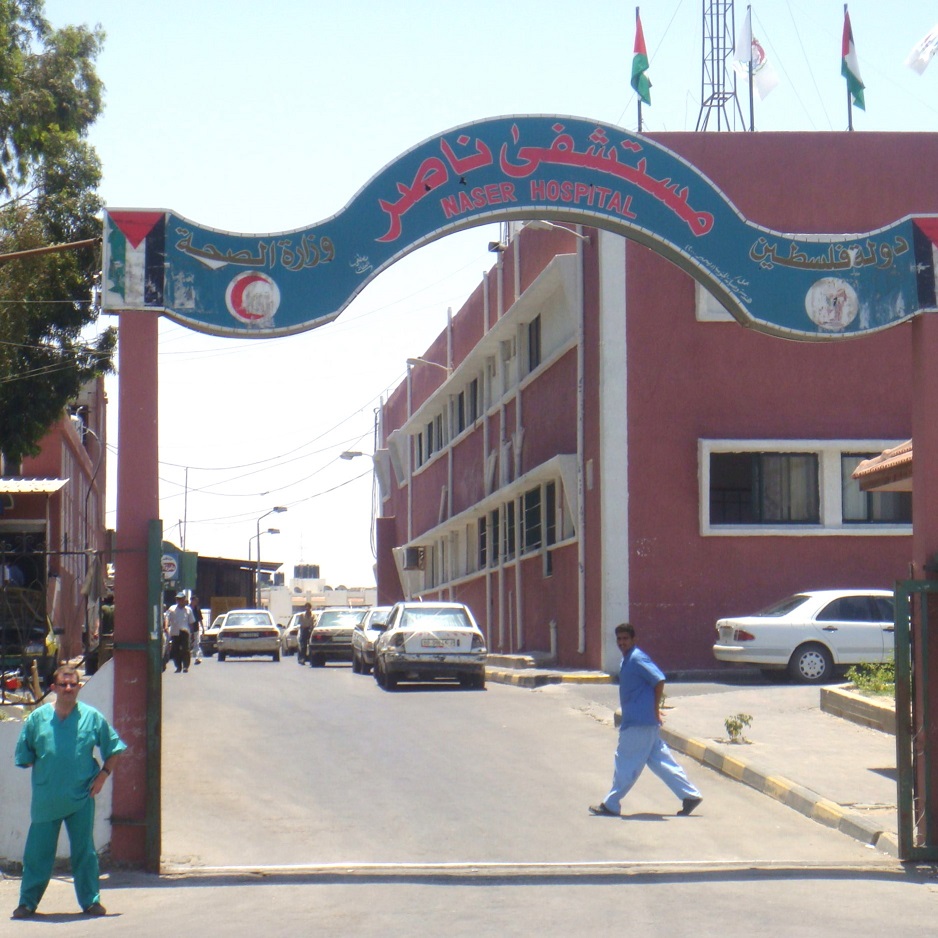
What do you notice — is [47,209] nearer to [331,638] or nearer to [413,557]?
[331,638]

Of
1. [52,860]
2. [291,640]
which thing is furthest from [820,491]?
[291,640]

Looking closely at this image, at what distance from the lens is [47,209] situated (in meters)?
23.2

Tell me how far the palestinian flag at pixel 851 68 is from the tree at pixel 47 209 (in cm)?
1441

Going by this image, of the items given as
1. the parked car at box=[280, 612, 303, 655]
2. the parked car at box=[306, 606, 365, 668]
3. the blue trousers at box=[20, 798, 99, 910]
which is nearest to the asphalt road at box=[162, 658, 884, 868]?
the blue trousers at box=[20, 798, 99, 910]

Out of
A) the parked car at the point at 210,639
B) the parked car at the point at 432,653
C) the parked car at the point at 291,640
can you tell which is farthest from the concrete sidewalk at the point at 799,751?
the parked car at the point at 291,640

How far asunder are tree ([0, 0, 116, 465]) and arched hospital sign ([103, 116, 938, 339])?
1263 cm

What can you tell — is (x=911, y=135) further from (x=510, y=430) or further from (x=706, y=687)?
(x=510, y=430)

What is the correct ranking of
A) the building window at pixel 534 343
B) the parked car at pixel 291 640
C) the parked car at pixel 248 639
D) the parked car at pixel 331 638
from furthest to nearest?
the parked car at pixel 291 640 → the parked car at pixel 248 639 → the parked car at pixel 331 638 → the building window at pixel 534 343

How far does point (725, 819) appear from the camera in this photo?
40.4 feet

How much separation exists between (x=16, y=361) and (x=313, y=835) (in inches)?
549

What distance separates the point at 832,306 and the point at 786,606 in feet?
42.8

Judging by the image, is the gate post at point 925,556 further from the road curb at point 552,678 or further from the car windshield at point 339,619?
the car windshield at point 339,619

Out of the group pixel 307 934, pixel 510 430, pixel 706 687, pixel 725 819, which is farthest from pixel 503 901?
pixel 510 430

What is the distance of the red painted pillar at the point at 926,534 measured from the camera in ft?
34.4
